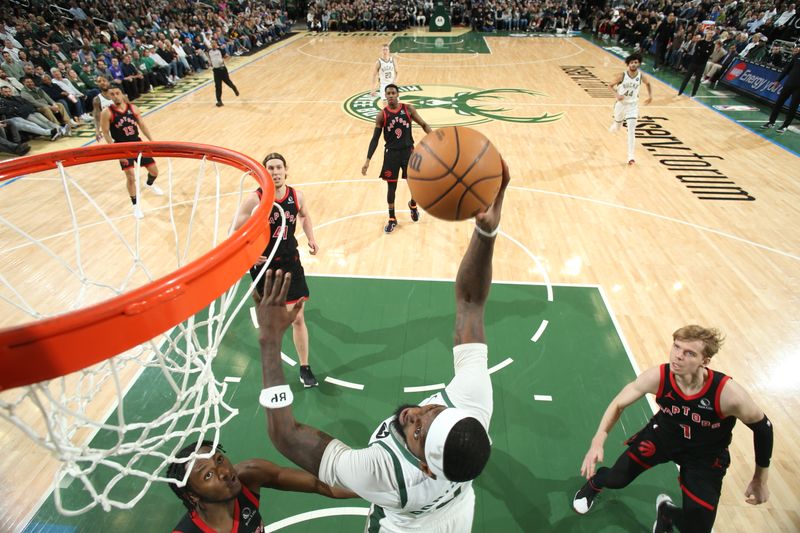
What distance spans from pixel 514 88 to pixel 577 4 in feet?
53.4

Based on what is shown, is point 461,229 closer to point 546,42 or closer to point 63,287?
point 63,287

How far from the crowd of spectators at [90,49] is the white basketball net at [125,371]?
2858mm

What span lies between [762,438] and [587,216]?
484cm

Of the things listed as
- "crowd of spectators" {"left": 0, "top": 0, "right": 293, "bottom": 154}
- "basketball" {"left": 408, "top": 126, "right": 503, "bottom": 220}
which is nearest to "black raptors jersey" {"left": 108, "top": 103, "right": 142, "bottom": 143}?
"crowd of spectators" {"left": 0, "top": 0, "right": 293, "bottom": 154}

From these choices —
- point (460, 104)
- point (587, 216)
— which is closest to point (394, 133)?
point (587, 216)

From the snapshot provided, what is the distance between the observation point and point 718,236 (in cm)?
647

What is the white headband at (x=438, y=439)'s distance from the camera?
5.09ft

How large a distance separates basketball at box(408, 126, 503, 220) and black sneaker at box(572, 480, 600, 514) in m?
2.21

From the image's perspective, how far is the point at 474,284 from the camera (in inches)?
81.7

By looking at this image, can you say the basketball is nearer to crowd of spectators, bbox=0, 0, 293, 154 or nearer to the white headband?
the white headband

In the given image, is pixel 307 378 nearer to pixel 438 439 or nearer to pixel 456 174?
pixel 456 174

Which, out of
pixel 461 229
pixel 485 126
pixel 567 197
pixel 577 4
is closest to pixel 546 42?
pixel 577 4

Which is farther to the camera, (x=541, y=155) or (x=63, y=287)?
(x=541, y=155)

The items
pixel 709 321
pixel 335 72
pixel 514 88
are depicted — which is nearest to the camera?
pixel 709 321
